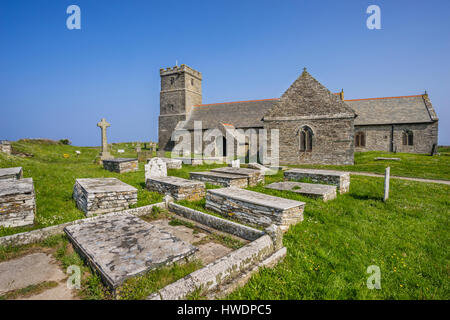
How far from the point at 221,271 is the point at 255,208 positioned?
267cm

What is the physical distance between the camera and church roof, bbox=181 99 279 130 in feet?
96.8

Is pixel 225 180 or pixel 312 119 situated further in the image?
pixel 312 119

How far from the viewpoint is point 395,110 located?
2678cm

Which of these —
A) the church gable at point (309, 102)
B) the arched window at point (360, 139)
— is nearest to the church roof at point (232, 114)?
the church gable at point (309, 102)

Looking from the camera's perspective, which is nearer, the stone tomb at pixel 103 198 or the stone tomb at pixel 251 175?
the stone tomb at pixel 103 198

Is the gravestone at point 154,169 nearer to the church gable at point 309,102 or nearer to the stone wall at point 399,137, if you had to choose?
the church gable at point 309,102

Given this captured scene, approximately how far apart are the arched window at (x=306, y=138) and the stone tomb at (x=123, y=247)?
17.3 metres

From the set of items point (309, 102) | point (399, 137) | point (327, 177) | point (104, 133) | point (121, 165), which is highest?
point (309, 102)

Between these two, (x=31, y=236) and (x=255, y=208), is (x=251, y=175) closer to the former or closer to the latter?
(x=255, y=208)

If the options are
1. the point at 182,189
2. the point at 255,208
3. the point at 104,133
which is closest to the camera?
the point at 255,208

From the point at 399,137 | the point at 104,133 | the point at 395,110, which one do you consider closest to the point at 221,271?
the point at 104,133

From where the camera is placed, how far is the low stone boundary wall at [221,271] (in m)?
2.81
